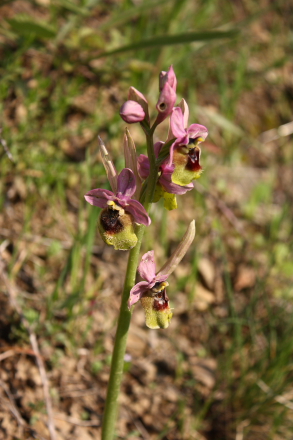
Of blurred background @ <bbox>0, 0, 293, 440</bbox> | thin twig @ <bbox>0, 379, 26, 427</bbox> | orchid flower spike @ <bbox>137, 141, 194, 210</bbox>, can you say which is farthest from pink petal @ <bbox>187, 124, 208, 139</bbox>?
thin twig @ <bbox>0, 379, 26, 427</bbox>

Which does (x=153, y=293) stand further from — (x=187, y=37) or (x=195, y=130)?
(x=187, y=37)

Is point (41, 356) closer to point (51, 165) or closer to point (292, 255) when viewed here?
point (51, 165)

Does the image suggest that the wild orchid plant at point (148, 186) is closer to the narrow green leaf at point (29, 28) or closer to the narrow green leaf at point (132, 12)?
the narrow green leaf at point (29, 28)

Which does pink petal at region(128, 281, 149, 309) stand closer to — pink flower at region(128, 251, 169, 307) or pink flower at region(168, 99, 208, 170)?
pink flower at region(128, 251, 169, 307)

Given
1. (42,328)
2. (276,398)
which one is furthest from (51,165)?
(276,398)

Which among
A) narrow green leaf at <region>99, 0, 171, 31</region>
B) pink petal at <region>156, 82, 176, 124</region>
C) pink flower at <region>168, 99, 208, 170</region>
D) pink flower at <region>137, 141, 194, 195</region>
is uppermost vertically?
narrow green leaf at <region>99, 0, 171, 31</region>
